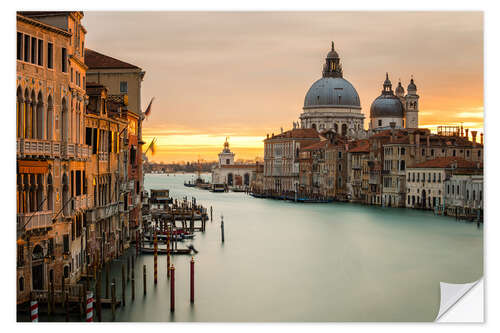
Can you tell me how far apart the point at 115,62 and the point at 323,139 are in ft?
97.0

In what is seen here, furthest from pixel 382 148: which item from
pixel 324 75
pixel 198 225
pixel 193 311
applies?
pixel 193 311

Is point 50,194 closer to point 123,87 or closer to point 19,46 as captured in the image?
point 19,46

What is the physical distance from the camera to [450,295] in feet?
26.1

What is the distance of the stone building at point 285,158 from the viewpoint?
41.3 meters

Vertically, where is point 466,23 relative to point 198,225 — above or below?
above

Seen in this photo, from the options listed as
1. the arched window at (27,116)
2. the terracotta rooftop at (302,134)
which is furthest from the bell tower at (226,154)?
the terracotta rooftop at (302,134)

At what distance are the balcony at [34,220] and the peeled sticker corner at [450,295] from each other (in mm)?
3512

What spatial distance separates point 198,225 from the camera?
2083 centimetres

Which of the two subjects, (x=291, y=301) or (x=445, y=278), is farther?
(x=445, y=278)

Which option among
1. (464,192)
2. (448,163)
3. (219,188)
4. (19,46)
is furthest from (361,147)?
(19,46)

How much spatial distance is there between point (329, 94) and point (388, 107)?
4256 mm

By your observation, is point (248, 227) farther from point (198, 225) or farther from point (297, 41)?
point (297, 41)

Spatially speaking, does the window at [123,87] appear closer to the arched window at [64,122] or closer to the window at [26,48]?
the arched window at [64,122]

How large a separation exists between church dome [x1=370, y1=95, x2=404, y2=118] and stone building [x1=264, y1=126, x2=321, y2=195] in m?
3.99
